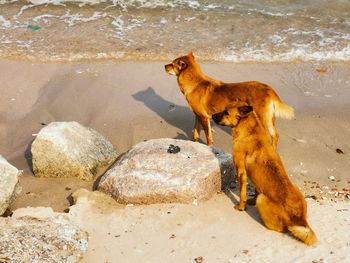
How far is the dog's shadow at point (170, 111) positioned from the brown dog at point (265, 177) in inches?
87.8

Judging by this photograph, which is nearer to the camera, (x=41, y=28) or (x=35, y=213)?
(x=35, y=213)

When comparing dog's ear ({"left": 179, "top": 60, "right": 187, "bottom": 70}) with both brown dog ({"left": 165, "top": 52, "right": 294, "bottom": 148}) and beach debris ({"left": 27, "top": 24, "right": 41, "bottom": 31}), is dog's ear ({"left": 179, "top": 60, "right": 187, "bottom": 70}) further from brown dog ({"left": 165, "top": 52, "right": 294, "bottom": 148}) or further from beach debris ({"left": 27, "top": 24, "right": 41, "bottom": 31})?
beach debris ({"left": 27, "top": 24, "right": 41, "bottom": 31})

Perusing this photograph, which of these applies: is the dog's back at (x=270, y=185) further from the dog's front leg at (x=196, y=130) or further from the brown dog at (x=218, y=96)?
the dog's front leg at (x=196, y=130)

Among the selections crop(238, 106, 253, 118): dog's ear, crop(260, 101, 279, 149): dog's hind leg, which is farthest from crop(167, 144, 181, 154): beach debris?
crop(260, 101, 279, 149): dog's hind leg

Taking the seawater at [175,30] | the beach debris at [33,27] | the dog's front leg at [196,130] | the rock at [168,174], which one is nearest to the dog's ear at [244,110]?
the rock at [168,174]

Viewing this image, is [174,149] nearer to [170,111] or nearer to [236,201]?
[236,201]

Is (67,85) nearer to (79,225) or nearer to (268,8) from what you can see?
(79,225)

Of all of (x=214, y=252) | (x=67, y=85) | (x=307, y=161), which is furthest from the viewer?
(x=67, y=85)

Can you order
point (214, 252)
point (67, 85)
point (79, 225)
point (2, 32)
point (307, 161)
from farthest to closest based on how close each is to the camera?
point (2, 32), point (67, 85), point (307, 161), point (79, 225), point (214, 252)

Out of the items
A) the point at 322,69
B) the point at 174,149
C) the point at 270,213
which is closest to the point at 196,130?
the point at 174,149

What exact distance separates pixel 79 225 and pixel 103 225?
0.85 feet

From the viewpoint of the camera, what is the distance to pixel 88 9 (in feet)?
46.7

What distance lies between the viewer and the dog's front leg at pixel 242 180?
649 cm

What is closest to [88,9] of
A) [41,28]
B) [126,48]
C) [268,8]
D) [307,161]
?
[41,28]
